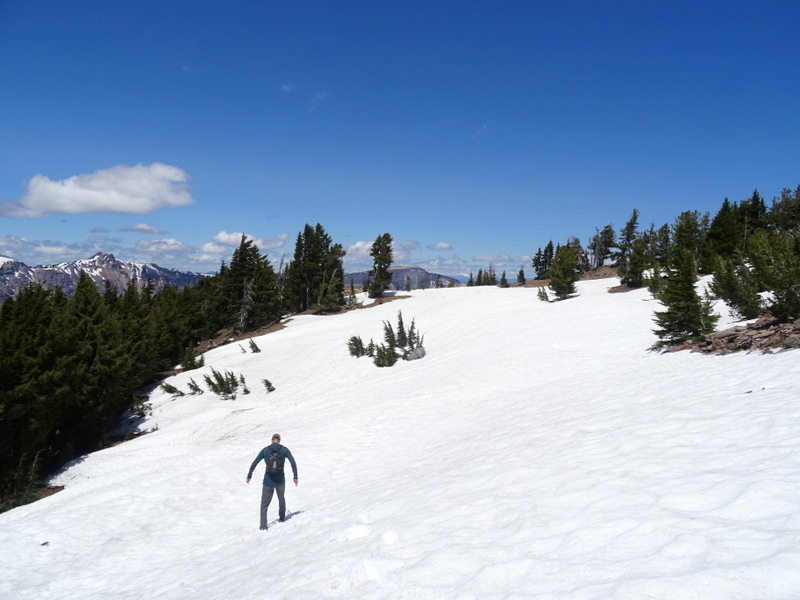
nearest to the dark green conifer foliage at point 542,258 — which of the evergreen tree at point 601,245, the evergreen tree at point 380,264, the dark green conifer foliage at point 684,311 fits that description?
the evergreen tree at point 601,245

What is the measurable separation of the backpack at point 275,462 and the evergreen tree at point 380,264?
54339 mm

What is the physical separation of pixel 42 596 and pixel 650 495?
11.0 metres

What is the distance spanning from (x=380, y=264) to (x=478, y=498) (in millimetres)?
58501

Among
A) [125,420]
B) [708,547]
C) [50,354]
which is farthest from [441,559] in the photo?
[125,420]

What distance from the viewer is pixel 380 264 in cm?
6462

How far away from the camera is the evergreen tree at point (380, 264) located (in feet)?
210

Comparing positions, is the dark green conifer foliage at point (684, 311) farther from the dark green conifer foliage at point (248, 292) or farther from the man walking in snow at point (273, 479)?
the dark green conifer foliage at point (248, 292)

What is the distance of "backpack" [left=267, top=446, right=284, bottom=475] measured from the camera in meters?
9.22

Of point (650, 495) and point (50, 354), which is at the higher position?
point (50, 354)

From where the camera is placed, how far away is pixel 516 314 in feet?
122

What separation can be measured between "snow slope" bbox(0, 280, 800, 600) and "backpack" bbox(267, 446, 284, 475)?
1189 millimetres

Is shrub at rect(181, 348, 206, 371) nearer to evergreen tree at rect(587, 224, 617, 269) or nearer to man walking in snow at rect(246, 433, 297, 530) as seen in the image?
man walking in snow at rect(246, 433, 297, 530)

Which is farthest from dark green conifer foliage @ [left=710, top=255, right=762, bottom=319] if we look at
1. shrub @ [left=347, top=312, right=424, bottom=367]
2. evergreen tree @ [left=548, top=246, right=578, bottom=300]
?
evergreen tree @ [left=548, top=246, right=578, bottom=300]

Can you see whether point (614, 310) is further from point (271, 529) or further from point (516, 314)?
point (271, 529)
